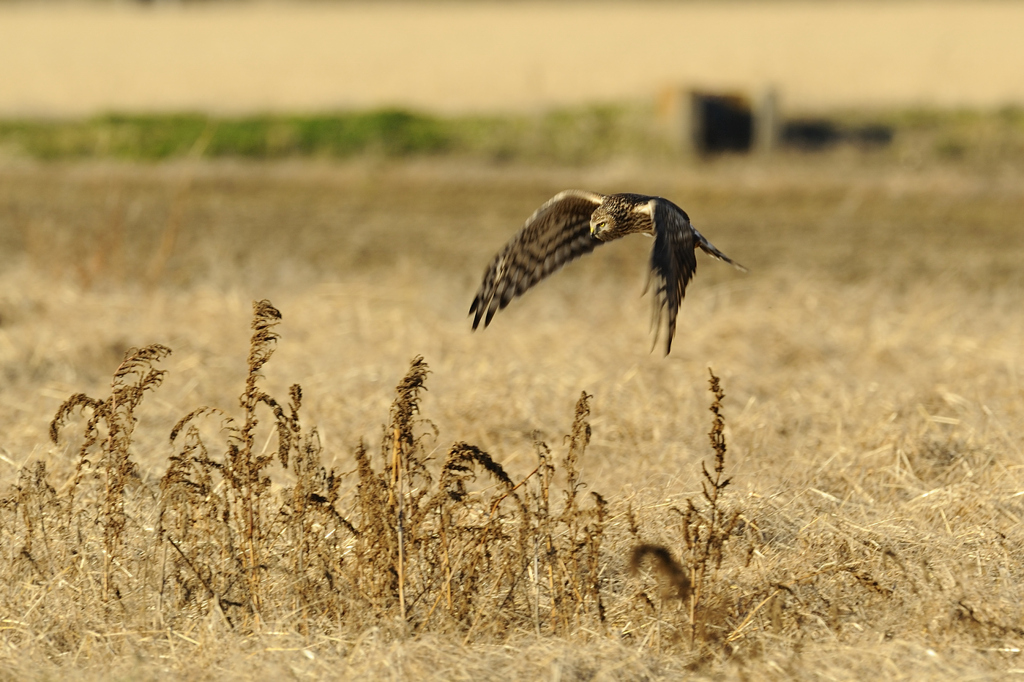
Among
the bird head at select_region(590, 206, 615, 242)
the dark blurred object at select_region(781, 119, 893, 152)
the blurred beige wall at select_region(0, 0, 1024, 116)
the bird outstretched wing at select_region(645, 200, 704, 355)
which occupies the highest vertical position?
the blurred beige wall at select_region(0, 0, 1024, 116)

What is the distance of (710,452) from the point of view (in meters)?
5.52

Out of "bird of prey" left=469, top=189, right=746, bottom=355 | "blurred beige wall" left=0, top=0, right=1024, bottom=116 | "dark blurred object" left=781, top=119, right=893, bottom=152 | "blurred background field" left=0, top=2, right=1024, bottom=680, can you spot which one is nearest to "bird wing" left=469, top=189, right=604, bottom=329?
"bird of prey" left=469, top=189, right=746, bottom=355

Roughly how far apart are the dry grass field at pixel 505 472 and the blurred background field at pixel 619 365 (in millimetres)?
22

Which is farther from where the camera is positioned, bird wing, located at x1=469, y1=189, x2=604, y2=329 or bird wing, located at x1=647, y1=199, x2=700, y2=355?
bird wing, located at x1=469, y1=189, x2=604, y2=329

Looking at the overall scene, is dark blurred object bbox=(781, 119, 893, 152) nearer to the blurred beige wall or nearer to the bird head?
the blurred beige wall

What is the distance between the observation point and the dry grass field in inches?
152

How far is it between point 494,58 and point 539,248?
2168 centimetres

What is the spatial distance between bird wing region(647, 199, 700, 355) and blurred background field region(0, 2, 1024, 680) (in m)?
0.92

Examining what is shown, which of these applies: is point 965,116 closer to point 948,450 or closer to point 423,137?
point 423,137

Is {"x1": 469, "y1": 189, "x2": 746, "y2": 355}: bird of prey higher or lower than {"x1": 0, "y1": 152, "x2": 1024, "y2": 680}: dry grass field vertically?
higher

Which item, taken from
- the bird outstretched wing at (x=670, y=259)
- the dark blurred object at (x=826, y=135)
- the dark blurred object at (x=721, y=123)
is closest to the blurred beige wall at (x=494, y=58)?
the dark blurred object at (x=826, y=135)

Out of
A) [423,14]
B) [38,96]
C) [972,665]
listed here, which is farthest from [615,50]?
[972,665]

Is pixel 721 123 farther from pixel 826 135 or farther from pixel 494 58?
pixel 494 58

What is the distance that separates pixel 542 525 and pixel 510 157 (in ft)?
43.5
